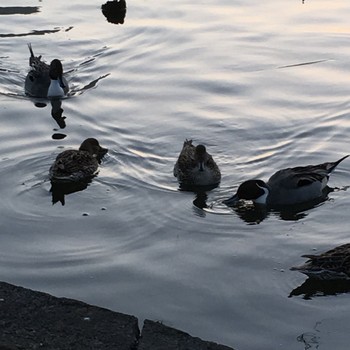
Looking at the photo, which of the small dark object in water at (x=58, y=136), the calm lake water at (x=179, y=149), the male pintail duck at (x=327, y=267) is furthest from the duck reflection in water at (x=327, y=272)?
the small dark object in water at (x=58, y=136)

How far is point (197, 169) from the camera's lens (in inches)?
477

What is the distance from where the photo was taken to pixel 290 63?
16531 mm

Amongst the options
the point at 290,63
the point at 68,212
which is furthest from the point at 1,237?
the point at 290,63

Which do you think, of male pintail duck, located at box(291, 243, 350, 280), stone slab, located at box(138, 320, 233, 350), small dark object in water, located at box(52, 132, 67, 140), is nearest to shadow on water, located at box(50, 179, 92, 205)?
small dark object in water, located at box(52, 132, 67, 140)

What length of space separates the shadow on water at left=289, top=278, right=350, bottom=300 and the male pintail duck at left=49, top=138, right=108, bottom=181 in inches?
148

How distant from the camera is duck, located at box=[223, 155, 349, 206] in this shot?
38.1 feet

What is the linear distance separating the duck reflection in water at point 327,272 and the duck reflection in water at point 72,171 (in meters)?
3.54

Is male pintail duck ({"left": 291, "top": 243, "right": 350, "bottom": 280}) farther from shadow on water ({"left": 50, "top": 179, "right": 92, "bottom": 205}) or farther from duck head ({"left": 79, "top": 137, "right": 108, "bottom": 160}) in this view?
duck head ({"left": 79, "top": 137, "right": 108, "bottom": 160})

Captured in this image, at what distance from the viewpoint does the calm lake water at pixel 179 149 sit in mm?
9047

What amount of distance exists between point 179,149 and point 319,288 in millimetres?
4259

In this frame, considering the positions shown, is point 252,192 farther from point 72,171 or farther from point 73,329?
point 73,329

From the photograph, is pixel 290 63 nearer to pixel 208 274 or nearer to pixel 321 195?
pixel 321 195

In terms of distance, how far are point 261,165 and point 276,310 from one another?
4.17 meters

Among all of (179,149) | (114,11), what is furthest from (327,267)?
(114,11)
